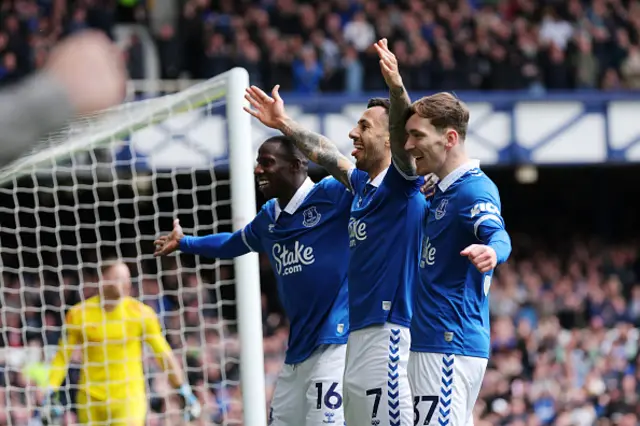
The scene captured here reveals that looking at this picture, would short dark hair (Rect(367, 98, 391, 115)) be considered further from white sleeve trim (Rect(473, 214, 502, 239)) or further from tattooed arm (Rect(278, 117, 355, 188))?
white sleeve trim (Rect(473, 214, 502, 239))

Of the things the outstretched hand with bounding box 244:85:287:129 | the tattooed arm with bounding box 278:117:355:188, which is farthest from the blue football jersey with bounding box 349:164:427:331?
the outstretched hand with bounding box 244:85:287:129

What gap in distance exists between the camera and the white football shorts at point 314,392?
247 inches

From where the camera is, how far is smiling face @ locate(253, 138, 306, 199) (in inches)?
262

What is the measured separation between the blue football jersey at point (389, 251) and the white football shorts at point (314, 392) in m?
0.61

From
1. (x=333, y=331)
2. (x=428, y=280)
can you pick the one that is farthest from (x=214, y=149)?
(x=428, y=280)

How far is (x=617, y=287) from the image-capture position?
17062mm

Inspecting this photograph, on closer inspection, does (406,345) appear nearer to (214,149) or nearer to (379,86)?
(214,149)

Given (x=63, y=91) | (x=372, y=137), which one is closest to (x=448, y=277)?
(x=372, y=137)

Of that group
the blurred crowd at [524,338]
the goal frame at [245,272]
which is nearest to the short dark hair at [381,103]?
the goal frame at [245,272]

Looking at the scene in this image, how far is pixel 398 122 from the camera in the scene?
543 cm

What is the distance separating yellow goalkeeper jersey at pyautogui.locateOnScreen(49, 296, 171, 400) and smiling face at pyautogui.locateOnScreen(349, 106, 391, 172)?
363cm

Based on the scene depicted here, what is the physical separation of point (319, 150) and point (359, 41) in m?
12.6

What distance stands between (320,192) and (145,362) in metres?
4.89

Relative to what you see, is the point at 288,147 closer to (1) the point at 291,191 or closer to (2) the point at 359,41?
(1) the point at 291,191
